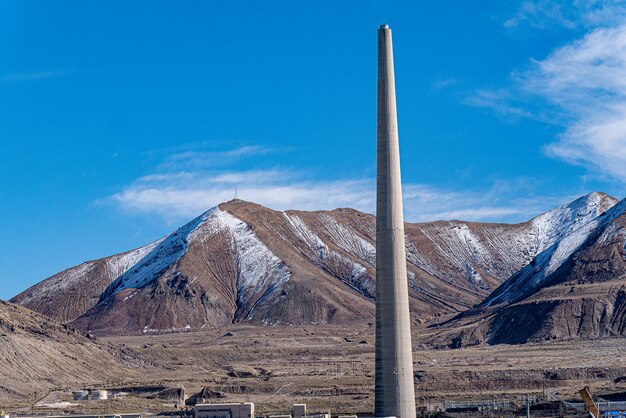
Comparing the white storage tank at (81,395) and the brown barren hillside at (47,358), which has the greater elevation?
the brown barren hillside at (47,358)

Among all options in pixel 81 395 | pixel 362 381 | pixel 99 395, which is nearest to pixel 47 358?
pixel 99 395

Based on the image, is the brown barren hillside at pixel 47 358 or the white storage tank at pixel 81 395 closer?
the white storage tank at pixel 81 395

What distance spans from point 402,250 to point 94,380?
106m

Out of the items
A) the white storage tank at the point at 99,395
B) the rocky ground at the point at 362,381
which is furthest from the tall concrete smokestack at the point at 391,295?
the white storage tank at the point at 99,395

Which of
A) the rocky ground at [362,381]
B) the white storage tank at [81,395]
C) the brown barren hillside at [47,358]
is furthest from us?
the brown barren hillside at [47,358]

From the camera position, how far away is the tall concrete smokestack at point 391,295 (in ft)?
233

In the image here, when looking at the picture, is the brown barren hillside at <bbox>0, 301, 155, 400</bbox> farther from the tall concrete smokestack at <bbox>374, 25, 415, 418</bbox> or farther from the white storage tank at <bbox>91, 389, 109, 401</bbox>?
the tall concrete smokestack at <bbox>374, 25, 415, 418</bbox>

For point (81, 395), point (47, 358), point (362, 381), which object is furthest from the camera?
point (47, 358)

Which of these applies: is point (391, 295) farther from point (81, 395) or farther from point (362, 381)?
point (362, 381)

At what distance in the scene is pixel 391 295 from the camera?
233 feet

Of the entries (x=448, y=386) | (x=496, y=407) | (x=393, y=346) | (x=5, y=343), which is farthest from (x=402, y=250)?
(x=5, y=343)

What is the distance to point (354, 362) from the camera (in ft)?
652

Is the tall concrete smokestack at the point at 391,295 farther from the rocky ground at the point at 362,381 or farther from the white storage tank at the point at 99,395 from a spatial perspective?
the white storage tank at the point at 99,395

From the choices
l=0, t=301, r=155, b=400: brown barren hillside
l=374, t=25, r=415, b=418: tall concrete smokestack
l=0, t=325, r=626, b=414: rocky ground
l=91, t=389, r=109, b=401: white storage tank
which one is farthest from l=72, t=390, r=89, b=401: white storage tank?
l=374, t=25, r=415, b=418: tall concrete smokestack
